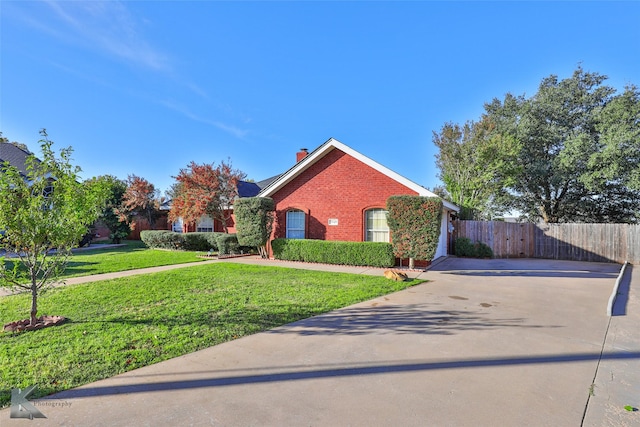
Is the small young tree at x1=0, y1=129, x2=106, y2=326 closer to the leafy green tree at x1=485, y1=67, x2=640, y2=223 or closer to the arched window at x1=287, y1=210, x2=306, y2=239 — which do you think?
the arched window at x1=287, y1=210, x2=306, y2=239

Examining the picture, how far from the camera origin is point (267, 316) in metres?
5.70

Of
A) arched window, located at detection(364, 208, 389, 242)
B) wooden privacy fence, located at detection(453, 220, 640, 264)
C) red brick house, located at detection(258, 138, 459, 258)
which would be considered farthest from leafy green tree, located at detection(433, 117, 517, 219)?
arched window, located at detection(364, 208, 389, 242)

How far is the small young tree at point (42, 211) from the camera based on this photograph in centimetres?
482

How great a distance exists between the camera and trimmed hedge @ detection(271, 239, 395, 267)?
39.4 feet

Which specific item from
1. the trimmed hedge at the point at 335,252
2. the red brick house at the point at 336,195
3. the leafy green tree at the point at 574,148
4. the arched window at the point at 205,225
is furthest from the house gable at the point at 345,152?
the leafy green tree at the point at 574,148

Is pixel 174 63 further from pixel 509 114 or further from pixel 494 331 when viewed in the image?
pixel 509 114

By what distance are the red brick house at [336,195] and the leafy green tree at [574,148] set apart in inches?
529

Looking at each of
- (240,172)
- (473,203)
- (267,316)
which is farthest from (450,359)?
(473,203)

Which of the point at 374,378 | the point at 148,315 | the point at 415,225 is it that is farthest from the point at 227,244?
the point at 374,378

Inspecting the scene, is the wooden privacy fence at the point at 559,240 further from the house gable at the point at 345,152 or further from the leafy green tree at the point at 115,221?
the leafy green tree at the point at 115,221

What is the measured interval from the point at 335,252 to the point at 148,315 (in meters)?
8.25

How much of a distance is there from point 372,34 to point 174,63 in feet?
26.5

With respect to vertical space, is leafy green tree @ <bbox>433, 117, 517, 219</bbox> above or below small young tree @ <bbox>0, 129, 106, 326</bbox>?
above

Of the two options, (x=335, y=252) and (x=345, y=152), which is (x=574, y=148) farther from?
(x=335, y=252)
